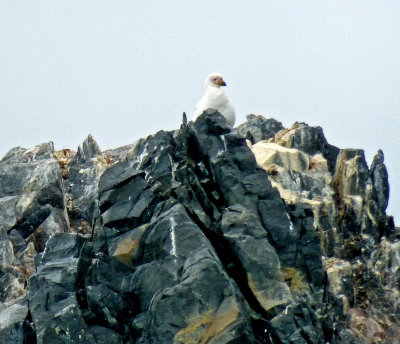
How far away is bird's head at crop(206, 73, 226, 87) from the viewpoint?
137 feet

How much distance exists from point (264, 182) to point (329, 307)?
4.60 metres

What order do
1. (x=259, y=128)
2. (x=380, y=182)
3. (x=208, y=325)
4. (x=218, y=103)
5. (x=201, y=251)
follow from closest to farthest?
(x=208, y=325) < (x=201, y=251) < (x=380, y=182) < (x=218, y=103) < (x=259, y=128)

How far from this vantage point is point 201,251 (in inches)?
837

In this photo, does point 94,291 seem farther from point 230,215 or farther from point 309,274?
point 309,274

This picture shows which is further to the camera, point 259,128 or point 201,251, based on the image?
point 259,128

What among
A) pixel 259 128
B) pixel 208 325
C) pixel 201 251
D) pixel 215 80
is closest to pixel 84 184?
pixel 215 80

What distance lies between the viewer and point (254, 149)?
1435 inches

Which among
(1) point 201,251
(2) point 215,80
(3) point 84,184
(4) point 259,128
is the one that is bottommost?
(3) point 84,184

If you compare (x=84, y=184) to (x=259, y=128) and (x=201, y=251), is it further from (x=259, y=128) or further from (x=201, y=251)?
(x=201, y=251)

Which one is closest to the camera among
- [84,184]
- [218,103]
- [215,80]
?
[84,184]

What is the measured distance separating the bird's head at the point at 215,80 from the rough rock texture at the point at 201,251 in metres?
7.68

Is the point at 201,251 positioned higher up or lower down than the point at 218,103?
lower down

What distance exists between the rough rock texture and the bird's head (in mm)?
7676

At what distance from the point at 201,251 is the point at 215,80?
2170 centimetres
